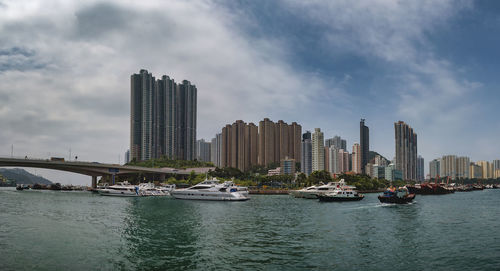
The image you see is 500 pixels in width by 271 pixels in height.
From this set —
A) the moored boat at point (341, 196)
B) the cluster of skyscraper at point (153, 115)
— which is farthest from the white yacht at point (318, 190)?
the cluster of skyscraper at point (153, 115)

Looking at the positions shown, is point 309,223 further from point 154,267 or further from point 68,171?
point 68,171

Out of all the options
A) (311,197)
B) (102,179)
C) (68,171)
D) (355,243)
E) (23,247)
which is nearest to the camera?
(23,247)

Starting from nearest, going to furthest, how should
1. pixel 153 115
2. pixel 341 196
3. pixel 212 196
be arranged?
pixel 341 196
pixel 212 196
pixel 153 115

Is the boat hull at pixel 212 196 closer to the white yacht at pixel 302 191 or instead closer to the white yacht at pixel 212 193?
the white yacht at pixel 212 193

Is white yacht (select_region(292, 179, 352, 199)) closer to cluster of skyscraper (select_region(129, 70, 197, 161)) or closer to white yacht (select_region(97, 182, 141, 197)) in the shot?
white yacht (select_region(97, 182, 141, 197))

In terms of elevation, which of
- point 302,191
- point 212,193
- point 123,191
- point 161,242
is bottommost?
point 123,191

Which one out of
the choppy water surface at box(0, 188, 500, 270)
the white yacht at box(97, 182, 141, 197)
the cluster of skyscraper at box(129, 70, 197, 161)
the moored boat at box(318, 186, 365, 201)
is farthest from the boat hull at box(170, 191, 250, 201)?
the cluster of skyscraper at box(129, 70, 197, 161)

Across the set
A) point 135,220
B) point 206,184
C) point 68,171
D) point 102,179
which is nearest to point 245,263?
point 135,220

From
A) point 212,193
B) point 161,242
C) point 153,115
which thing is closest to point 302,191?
point 212,193

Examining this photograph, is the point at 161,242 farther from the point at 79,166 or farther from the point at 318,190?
the point at 79,166
